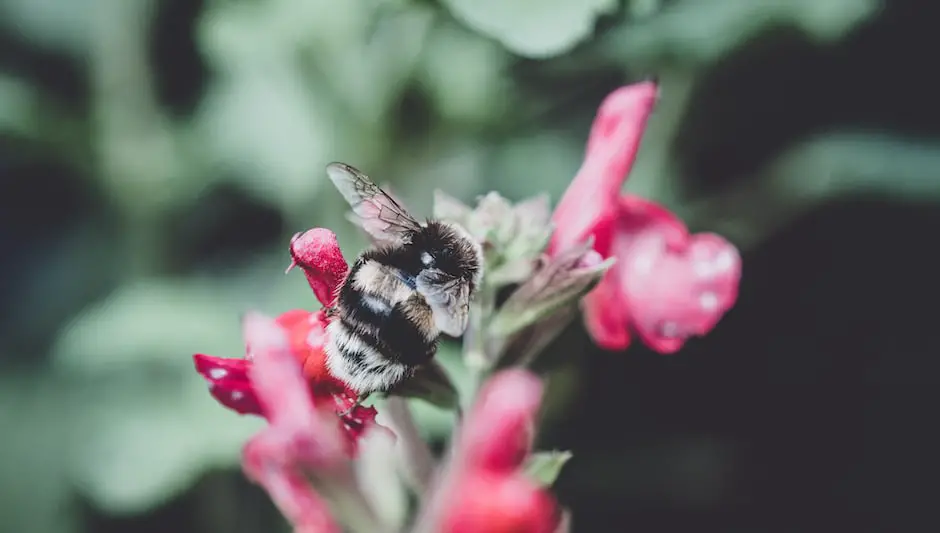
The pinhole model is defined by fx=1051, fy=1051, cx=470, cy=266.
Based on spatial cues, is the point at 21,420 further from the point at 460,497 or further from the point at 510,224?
the point at 460,497

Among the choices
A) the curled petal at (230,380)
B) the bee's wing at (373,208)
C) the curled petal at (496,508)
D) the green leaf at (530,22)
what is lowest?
the curled petal at (496,508)

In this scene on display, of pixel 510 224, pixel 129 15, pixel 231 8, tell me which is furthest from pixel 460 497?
pixel 129 15

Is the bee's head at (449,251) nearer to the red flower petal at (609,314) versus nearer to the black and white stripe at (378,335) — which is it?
the black and white stripe at (378,335)

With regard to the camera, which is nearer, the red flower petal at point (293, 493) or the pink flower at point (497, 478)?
the pink flower at point (497, 478)

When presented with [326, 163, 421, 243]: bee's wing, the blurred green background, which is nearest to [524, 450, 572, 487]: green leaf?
[326, 163, 421, 243]: bee's wing

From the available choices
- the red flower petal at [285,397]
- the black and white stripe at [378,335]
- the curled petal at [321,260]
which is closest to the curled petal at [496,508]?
the red flower petal at [285,397]

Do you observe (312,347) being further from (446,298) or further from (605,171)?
(605,171)
